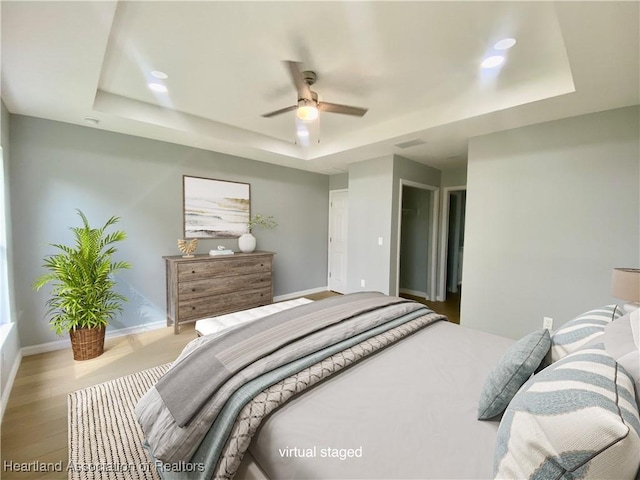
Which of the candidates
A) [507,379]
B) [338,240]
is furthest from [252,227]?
[507,379]

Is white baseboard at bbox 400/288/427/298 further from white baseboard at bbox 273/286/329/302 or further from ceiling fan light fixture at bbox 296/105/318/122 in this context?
ceiling fan light fixture at bbox 296/105/318/122

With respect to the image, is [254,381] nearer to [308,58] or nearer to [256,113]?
[308,58]

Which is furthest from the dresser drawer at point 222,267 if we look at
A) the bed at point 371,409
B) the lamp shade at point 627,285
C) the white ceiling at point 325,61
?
Result: the lamp shade at point 627,285

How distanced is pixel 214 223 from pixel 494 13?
373 cm

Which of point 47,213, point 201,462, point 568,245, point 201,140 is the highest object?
point 201,140

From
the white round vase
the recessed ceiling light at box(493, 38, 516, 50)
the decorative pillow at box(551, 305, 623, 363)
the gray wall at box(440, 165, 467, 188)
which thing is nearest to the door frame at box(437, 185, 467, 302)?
the gray wall at box(440, 165, 467, 188)

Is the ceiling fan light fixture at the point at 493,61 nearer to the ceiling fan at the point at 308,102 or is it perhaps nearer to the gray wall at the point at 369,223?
the ceiling fan at the point at 308,102

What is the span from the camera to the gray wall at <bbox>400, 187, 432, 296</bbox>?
512cm

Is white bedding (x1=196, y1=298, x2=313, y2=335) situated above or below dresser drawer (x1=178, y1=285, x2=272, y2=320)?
above

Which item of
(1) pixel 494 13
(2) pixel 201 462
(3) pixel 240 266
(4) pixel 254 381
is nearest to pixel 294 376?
(4) pixel 254 381

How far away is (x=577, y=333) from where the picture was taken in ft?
3.83

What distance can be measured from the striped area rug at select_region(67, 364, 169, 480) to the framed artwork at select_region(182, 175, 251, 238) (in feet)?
6.86

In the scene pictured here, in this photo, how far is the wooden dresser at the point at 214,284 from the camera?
3.35 m

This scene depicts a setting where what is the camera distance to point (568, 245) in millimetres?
2652
